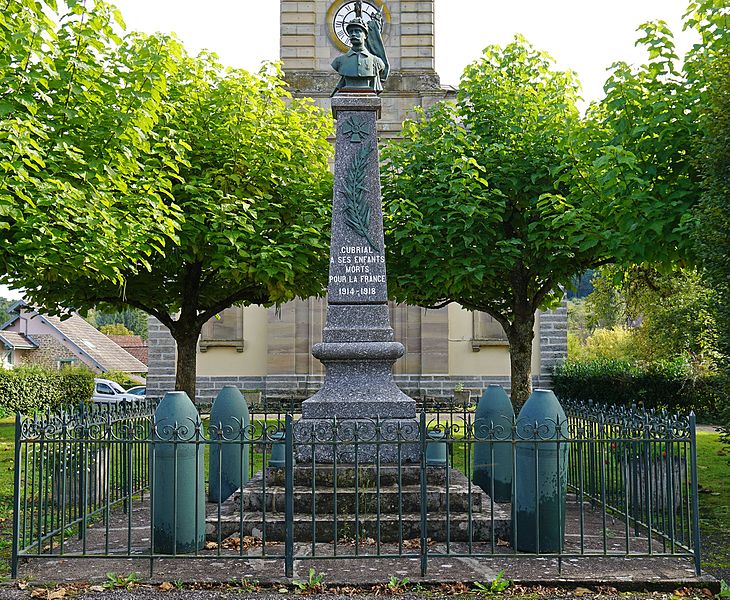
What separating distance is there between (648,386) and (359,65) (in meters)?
15.9

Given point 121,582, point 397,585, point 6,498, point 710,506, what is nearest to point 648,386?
point 710,506

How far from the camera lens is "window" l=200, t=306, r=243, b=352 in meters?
24.6

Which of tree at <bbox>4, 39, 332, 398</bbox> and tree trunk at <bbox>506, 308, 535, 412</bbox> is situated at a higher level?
tree at <bbox>4, 39, 332, 398</bbox>

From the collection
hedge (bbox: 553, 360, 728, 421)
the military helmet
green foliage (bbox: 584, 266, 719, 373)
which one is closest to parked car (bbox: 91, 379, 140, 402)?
hedge (bbox: 553, 360, 728, 421)

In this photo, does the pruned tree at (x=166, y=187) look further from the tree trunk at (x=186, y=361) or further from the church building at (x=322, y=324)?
the church building at (x=322, y=324)

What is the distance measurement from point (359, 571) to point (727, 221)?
17.3 feet

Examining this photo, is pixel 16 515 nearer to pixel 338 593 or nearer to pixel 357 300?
pixel 338 593

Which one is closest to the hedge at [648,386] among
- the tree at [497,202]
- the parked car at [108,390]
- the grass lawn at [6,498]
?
the tree at [497,202]

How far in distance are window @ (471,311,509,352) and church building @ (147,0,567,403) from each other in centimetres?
3

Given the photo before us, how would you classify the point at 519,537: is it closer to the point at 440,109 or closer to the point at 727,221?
the point at 727,221

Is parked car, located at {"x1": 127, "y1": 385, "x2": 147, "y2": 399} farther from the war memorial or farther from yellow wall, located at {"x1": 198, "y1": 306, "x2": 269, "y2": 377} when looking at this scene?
the war memorial

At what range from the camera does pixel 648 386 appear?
2216cm

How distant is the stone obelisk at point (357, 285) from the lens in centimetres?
866

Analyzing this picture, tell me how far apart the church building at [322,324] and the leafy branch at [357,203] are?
14605mm
